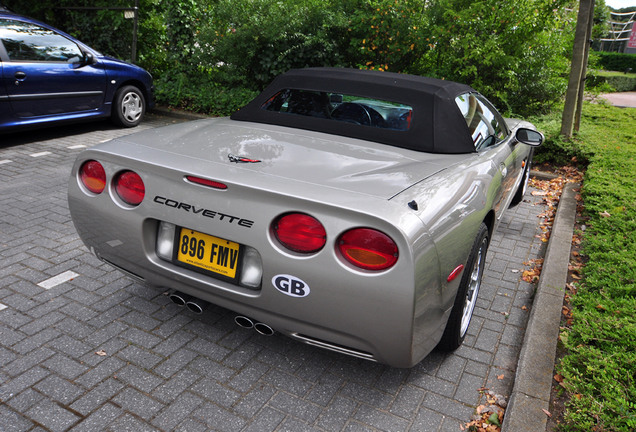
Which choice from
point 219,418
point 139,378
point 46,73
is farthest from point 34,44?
point 219,418

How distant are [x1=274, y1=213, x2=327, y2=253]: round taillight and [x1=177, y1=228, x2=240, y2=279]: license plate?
0.27 m

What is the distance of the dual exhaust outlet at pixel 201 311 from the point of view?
8.00 ft

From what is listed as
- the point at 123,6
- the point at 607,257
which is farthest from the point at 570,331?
the point at 123,6

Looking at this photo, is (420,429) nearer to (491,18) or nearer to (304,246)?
(304,246)

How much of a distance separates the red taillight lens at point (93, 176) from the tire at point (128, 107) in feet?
18.9

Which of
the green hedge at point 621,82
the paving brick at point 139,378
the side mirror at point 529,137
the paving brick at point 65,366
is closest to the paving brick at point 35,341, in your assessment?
the paving brick at point 65,366

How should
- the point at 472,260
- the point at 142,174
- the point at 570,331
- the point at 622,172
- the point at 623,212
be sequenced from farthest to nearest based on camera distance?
the point at 622,172
the point at 623,212
the point at 570,331
the point at 472,260
the point at 142,174

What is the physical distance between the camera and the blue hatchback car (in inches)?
252

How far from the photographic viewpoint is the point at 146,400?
2.33 meters

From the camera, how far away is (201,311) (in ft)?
8.61

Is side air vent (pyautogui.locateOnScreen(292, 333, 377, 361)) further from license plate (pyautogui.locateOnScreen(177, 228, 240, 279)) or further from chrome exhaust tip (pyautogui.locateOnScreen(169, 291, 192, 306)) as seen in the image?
chrome exhaust tip (pyautogui.locateOnScreen(169, 291, 192, 306))

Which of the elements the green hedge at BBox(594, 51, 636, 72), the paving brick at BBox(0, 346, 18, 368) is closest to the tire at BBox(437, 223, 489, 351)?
the paving brick at BBox(0, 346, 18, 368)

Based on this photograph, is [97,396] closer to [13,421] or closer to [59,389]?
[59,389]

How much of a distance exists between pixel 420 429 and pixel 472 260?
932 mm
